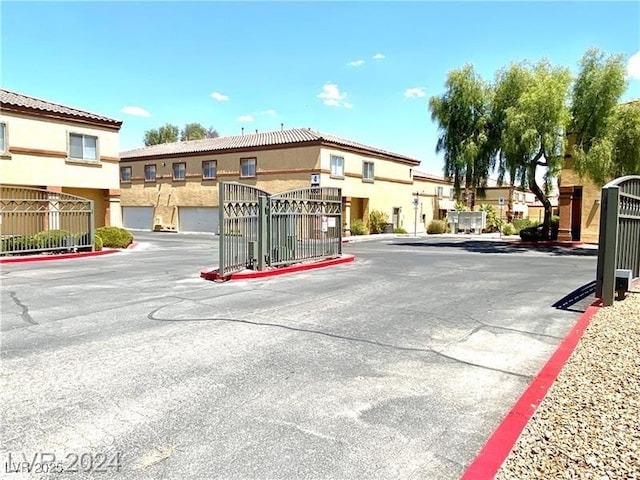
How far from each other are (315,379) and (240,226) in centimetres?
813

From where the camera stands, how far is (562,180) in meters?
26.6

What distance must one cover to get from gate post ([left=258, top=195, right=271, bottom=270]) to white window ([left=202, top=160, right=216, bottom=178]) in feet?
78.5

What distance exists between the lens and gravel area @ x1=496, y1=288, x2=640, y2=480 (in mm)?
3084

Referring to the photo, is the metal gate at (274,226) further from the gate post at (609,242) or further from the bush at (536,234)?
the bush at (536,234)

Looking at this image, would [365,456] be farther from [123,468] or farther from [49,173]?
[49,173]

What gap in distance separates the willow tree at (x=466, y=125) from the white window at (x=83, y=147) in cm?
1851

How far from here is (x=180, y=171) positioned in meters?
38.0

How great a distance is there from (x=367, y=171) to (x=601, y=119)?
16894mm

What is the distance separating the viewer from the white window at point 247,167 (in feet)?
111

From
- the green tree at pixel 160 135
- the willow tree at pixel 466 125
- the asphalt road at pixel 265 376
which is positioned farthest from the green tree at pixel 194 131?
the asphalt road at pixel 265 376

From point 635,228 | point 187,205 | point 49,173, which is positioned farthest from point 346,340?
point 187,205

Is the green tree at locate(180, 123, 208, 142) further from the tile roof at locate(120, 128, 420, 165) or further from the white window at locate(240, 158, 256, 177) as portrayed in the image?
the white window at locate(240, 158, 256, 177)

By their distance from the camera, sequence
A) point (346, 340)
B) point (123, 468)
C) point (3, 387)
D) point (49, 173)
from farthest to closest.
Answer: point (49, 173)
point (346, 340)
point (3, 387)
point (123, 468)

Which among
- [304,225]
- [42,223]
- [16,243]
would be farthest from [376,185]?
[16,243]
